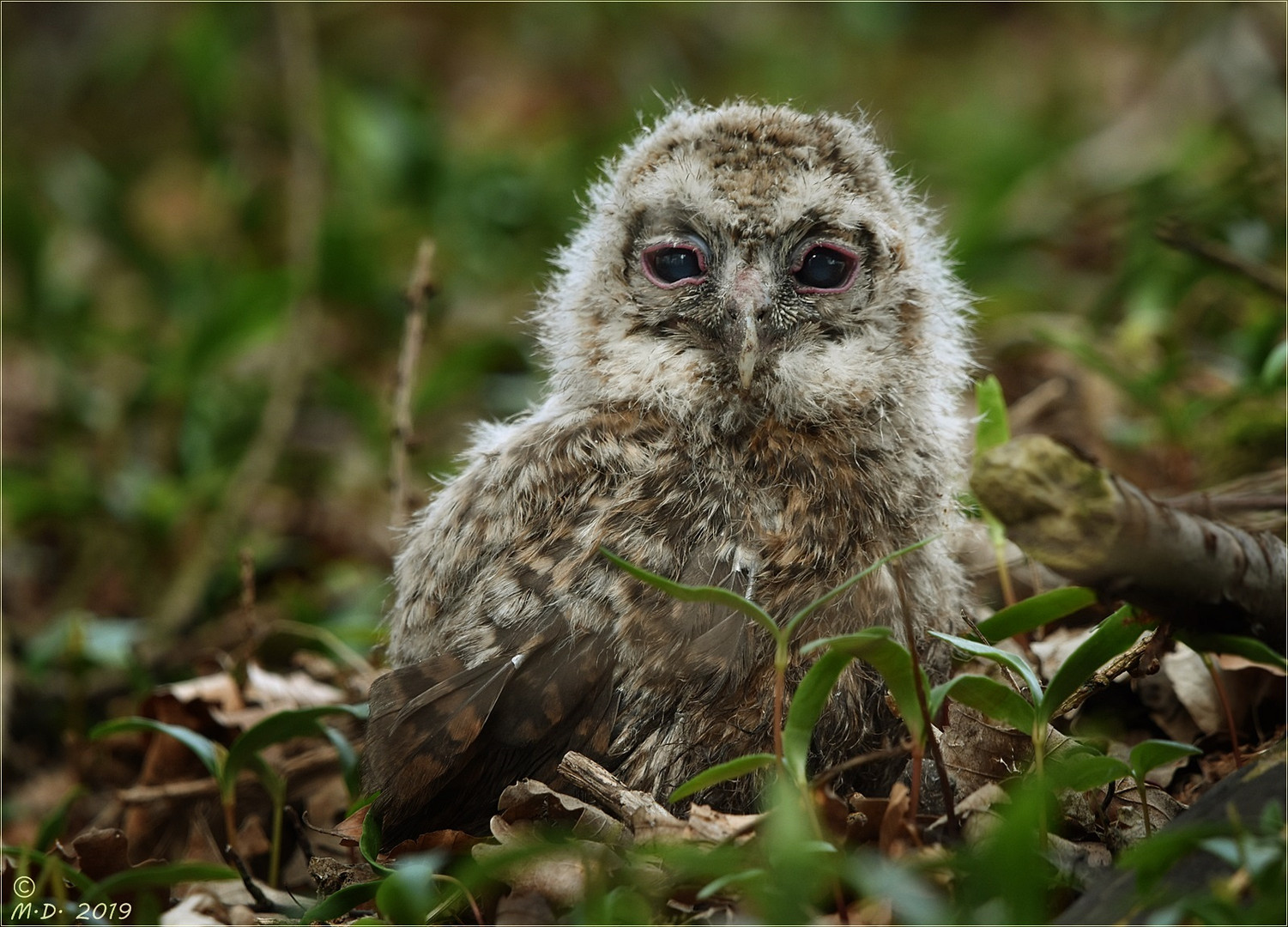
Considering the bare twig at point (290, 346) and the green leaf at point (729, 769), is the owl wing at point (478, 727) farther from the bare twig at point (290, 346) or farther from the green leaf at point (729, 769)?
the bare twig at point (290, 346)

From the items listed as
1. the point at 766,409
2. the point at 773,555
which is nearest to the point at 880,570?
the point at 773,555

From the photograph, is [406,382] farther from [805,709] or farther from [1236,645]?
[1236,645]

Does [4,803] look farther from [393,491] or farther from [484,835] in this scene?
[484,835]

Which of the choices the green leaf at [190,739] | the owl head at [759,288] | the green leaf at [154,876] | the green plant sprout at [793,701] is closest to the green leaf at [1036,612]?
the green plant sprout at [793,701]

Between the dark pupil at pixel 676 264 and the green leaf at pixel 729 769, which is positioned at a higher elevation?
the dark pupil at pixel 676 264

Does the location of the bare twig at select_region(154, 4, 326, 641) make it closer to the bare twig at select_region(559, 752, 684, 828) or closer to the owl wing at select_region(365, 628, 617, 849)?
the owl wing at select_region(365, 628, 617, 849)

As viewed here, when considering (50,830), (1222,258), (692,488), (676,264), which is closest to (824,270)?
(676,264)

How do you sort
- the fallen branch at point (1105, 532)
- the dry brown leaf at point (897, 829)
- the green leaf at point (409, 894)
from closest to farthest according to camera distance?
the fallen branch at point (1105, 532), the green leaf at point (409, 894), the dry brown leaf at point (897, 829)

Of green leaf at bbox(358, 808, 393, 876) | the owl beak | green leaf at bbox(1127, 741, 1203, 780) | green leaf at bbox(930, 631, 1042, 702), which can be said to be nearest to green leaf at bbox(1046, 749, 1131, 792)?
green leaf at bbox(1127, 741, 1203, 780)
